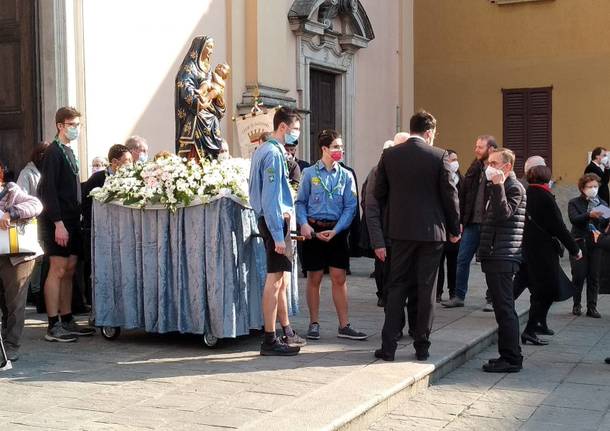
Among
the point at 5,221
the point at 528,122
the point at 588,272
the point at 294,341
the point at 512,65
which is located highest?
the point at 512,65

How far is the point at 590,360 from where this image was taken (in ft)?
26.5

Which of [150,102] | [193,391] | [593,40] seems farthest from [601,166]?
[193,391]

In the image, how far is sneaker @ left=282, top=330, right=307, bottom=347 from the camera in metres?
7.64

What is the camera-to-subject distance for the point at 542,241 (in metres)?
8.55

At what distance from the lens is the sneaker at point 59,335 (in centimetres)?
807

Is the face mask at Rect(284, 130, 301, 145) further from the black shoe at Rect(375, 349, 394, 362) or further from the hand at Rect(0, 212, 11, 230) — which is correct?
the hand at Rect(0, 212, 11, 230)

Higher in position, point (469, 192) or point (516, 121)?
point (516, 121)

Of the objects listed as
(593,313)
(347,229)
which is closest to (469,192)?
(593,313)

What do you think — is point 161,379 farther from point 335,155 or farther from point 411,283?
point 335,155

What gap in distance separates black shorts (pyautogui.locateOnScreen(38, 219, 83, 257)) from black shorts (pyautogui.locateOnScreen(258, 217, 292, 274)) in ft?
5.85

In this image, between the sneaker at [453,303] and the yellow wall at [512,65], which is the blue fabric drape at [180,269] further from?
the yellow wall at [512,65]

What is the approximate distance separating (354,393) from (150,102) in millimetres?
7058

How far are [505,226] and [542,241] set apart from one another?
3.98ft

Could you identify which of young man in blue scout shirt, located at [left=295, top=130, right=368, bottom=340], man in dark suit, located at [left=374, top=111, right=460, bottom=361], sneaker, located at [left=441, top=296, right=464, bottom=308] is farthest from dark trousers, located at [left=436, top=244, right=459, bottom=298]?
man in dark suit, located at [left=374, top=111, right=460, bottom=361]
